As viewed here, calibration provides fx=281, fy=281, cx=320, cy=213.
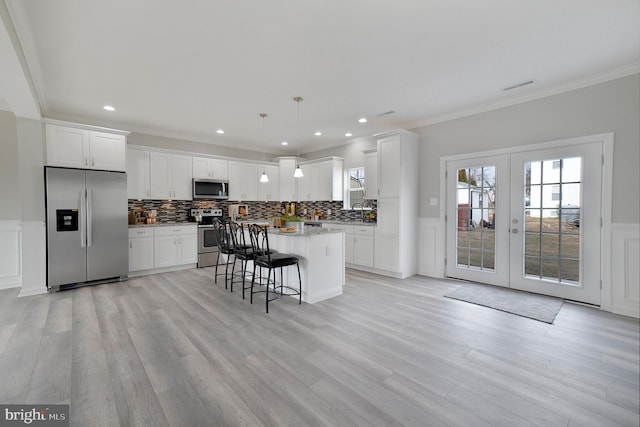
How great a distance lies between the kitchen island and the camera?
12.0 ft

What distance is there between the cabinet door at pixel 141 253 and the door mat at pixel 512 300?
4994mm

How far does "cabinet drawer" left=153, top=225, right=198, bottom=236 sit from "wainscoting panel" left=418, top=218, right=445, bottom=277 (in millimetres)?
4381

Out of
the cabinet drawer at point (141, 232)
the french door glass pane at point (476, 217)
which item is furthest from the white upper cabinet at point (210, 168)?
the french door glass pane at point (476, 217)

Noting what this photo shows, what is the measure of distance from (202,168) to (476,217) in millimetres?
5322

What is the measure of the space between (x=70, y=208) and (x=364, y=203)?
510 cm

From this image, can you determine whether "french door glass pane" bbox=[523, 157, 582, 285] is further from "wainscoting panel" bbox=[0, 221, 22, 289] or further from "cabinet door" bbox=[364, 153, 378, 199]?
"wainscoting panel" bbox=[0, 221, 22, 289]

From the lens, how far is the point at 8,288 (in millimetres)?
4316

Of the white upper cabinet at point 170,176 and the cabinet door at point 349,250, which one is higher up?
the white upper cabinet at point 170,176

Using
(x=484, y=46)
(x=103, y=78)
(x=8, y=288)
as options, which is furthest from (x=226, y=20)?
(x=8, y=288)

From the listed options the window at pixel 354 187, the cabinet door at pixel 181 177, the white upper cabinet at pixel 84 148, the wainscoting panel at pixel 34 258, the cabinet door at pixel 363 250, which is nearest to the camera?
the wainscoting panel at pixel 34 258

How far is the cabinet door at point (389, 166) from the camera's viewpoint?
16.1 feet

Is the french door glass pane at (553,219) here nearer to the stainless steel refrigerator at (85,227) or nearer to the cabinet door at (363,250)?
the cabinet door at (363,250)

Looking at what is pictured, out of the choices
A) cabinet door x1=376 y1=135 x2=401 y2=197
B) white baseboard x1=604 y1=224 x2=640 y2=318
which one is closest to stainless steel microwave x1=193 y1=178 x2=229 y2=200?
cabinet door x1=376 y1=135 x2=401 y2=197

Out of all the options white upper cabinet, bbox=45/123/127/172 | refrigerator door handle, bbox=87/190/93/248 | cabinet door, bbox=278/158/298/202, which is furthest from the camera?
cabinet door, bbox=278/158/298/202
